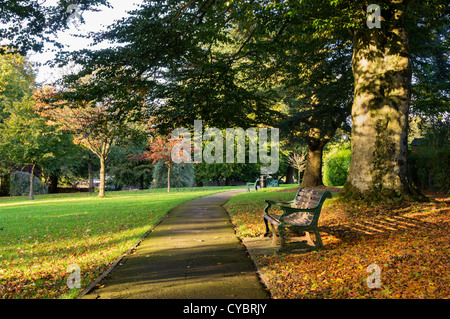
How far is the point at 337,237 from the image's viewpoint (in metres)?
6.67

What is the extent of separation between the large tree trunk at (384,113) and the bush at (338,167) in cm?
1865

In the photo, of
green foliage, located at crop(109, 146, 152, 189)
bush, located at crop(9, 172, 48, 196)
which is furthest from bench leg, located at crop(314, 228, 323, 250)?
green foliage, located at crop(109, 146, 152, 189)

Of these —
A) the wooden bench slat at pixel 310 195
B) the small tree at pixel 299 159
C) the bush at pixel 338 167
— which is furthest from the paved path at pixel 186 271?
the small tree at pixel 299 159

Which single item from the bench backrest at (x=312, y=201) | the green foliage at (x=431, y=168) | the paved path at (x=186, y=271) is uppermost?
the green foliage at (x=431, y=168)

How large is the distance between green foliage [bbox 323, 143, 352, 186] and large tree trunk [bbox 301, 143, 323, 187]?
621 centimetres

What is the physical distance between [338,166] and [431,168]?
37.6 feet

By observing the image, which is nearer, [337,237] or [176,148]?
[337,237]

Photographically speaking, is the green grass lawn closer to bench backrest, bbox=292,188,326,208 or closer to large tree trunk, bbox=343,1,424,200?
bench backrest, bbox=292,188,326,208

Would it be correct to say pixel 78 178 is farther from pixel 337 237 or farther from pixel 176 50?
pixel 337 237

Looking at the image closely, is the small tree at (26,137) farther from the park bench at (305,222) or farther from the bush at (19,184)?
the park bench at (305,222)

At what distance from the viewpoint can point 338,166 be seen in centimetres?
2756

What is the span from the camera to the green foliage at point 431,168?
48.0ft

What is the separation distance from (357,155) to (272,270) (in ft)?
17.1
